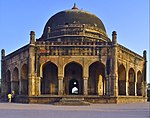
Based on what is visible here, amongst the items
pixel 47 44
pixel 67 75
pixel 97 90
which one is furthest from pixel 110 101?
pixel 47 44

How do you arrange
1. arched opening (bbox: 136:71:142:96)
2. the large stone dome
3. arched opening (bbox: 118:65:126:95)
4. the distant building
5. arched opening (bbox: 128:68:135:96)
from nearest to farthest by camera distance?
1. the distant building
2. arched opening (bbox: 118:65:126:95)
3. arched opening (bbox: 128:68:135:96)
4. the large stone dome
5. arched opening (bbox: 136:71:142:96)

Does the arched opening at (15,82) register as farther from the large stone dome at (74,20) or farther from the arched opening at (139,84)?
A: the arched opening at (139,84)

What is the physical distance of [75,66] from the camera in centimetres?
2238

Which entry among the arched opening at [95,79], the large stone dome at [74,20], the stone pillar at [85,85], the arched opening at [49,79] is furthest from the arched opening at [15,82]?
the stone pillar at [85,85]

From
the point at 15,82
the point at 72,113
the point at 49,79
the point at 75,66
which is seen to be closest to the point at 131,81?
the point at 75,66

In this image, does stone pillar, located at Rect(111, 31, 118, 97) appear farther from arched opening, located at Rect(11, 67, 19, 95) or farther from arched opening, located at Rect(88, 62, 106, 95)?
arched opening, located at Rect(11, 67, 19, 95)

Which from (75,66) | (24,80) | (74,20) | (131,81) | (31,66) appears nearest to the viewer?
(31,66)

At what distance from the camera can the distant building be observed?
20234mm

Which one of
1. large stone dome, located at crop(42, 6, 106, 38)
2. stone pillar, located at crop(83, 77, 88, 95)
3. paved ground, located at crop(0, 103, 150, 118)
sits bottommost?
paved ground, located at crop(0, 103, 150, 118)

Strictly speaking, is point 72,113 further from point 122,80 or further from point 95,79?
point 122,80

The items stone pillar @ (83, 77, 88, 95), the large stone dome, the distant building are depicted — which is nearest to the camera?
stone pillar @ (83, 77, 88, 95)

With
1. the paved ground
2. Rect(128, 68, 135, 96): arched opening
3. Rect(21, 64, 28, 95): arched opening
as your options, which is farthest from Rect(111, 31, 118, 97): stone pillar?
Rect(21, 64, 28, 95): arched opening

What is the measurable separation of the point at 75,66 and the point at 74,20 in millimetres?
5251

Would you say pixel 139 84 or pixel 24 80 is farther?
pixel 139 84
